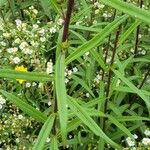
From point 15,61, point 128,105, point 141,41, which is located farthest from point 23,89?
point 141,41

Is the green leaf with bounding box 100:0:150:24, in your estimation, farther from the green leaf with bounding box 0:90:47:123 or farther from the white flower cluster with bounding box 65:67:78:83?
the white flower cluster with bounding box 65:67:78:83

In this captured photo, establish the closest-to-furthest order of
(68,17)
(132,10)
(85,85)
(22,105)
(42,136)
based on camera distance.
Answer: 1. (132,10)
2. (68,17)
3. (42,136)
4. (22,105)
5. (85,85)

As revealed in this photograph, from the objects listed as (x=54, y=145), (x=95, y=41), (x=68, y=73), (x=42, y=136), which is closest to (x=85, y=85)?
(x=68, y=73)

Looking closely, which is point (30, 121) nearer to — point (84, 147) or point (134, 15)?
point (84, 147)

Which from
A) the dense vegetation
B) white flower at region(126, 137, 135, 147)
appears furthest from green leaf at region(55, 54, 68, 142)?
white flower at region(126, 137, 135, 147)

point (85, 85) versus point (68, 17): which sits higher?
point (68, 17)

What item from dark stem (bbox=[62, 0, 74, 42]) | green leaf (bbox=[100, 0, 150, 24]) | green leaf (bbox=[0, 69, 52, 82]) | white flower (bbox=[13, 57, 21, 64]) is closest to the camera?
green leaf (bbox=[100, 0, 150, 24])

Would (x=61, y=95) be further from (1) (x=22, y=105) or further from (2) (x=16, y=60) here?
(2) (x=16, y=60)

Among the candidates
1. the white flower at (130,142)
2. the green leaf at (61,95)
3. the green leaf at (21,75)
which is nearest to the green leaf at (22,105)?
the green leaf at (21,75)
